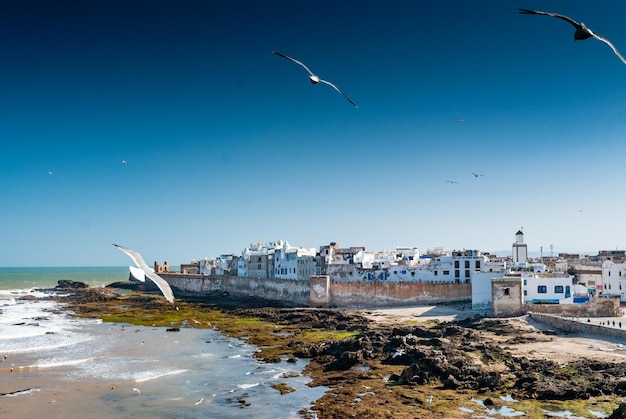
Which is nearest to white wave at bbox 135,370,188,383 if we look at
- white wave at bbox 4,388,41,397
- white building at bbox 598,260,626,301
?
white wave at bbox 4,388,41,397

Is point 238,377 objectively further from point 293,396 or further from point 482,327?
point 482,327

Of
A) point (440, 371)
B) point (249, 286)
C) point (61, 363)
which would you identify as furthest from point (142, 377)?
point (249, 286)

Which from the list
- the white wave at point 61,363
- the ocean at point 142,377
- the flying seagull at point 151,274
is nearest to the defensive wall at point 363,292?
the ocean at point 142,377

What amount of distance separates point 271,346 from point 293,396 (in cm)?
1288

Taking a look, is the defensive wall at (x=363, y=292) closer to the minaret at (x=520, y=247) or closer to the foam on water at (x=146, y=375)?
the minaret at (x=520, y=247)

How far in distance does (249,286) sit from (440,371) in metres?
52.7

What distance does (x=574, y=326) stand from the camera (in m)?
32.7

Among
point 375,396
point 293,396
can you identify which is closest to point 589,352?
point 375,396

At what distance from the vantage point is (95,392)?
2416cm

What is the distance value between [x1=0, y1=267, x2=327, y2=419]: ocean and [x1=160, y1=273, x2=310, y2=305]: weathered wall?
19.0 metres

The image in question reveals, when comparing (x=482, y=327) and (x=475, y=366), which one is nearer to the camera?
(x=475, y=366)

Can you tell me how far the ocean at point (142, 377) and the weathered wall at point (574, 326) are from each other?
1640 cm

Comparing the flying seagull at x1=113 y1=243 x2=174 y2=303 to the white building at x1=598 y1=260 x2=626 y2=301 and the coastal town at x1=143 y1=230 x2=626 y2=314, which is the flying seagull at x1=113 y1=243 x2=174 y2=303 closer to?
the coastal town at x1=143 y1=230 x2=626 y2=314

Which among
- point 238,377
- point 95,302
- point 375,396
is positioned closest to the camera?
point 375,396
